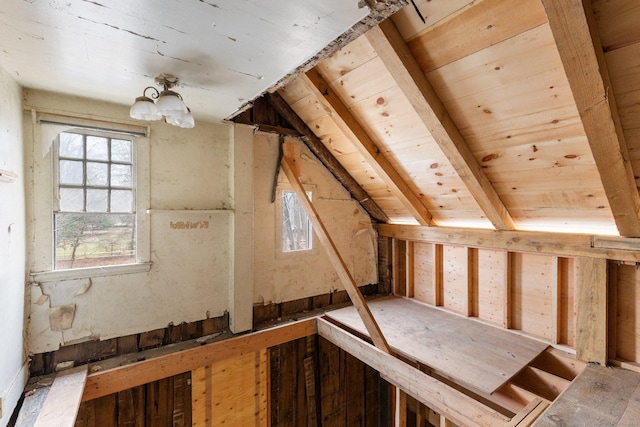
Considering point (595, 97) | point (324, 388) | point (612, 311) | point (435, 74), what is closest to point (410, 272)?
point (324, 388)

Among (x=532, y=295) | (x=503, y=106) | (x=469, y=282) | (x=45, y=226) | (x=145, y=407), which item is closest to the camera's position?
(x=503, y=106)

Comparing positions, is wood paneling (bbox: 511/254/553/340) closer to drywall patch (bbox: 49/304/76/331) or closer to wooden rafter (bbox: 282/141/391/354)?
wooden rafter (bbox: 282/141/391/354)

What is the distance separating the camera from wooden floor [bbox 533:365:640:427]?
1463 millimetres

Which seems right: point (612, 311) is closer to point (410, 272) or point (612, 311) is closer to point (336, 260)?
point (410, 272)

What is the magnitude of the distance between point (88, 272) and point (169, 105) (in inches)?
54.7

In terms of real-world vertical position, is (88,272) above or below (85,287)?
above

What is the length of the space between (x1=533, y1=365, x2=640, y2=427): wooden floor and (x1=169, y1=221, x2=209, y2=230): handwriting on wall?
2464 mm

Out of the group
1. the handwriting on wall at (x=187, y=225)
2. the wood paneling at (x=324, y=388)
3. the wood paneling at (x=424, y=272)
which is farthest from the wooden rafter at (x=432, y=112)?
the wood paneling at (x=324, y=388)

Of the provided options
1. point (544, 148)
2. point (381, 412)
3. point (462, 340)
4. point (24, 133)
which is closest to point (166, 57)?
point (24, 133)

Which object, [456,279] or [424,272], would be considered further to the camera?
[424,272]

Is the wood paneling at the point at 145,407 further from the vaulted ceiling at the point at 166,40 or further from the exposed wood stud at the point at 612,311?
the exposed wood stud at the point at 612,311

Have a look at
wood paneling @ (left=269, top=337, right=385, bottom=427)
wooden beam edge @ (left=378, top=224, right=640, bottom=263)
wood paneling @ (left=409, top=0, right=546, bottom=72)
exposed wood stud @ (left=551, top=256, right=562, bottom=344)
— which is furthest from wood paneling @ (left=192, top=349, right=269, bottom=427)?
wood paneling @ (left=409, top=0, right=546, bottom=72)

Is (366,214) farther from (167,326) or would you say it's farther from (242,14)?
(242,14)

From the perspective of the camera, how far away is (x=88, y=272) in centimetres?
202
